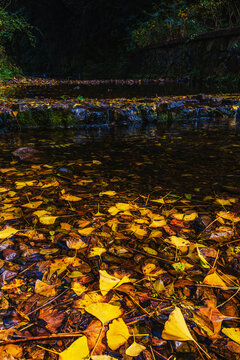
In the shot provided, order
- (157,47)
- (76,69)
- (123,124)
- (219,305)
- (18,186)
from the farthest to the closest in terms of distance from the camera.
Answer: (76,69)
(157,47)
(123,124)
(18,186)
(219,305)

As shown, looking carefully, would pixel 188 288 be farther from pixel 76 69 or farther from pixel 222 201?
pixel 76 69

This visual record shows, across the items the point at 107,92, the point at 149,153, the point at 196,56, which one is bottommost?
the point at 149,153

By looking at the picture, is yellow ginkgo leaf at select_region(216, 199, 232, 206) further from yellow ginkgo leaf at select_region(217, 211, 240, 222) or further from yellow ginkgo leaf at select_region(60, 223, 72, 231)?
yellow ginkgo leaf at select_region(60, 223, 72, 231)

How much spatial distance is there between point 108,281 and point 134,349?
213mm

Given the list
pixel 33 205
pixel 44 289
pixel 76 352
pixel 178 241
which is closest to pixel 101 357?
pixel 76 352

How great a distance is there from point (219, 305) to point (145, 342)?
245 millimetres

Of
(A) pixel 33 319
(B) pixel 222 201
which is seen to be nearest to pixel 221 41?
(B) pixel 222 201

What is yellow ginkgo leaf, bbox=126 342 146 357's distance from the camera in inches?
21.9

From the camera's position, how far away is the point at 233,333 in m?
0.60

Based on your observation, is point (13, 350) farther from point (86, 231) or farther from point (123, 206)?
point (123, 206)

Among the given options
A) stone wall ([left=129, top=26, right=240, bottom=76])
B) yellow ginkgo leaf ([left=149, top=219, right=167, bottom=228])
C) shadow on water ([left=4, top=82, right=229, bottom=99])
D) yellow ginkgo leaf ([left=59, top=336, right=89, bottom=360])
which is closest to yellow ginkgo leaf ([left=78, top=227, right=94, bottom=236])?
yellow ginkgo leaf ([left=149, top=219, right=167, bottom=228])

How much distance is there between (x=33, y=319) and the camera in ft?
2.10

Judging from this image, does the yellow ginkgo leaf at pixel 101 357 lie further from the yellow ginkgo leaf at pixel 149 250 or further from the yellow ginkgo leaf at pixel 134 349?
the yellow ginkgo leaf at pixel 149 250

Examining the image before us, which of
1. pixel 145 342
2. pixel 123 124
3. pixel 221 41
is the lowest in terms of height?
pixel 145 342
